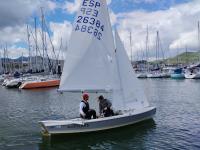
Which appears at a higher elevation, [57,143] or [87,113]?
[87,113]

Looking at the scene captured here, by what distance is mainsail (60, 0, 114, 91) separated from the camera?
20.5m

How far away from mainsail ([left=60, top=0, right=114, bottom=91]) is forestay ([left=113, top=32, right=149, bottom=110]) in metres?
0.80

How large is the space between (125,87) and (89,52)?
A: 3.25 meters

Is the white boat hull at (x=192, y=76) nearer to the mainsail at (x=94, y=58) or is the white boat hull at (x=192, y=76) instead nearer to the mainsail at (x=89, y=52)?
the mainsail at (x=94, y=58)

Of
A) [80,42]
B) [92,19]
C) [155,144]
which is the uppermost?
[92,19]

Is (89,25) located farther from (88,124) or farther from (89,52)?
(88,124)

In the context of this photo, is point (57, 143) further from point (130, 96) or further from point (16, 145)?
point (130, 96)

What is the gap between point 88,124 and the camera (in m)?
18.8

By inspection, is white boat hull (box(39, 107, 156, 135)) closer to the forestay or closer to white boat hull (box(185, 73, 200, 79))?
the forestay

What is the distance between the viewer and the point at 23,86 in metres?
63.3

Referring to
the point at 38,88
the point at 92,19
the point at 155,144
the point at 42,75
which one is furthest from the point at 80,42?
the point at 42,75

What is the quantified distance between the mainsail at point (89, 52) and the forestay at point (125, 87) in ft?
2.62

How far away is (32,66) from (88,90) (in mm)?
67893

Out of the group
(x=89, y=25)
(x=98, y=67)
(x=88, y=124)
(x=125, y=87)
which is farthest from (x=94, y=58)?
(x=88, y=124)
